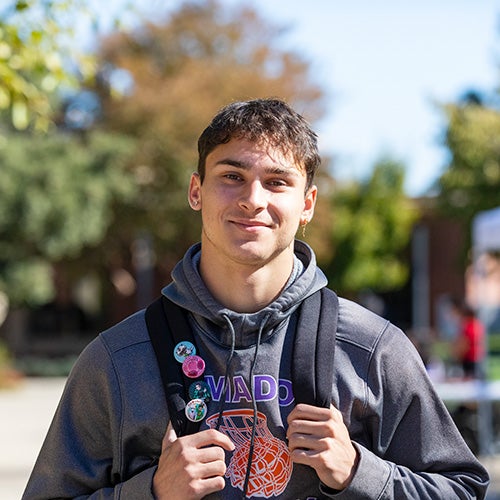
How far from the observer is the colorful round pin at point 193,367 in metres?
2.33

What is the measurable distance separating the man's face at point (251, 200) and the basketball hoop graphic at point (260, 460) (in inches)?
14.7

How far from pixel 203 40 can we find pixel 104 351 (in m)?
31.4

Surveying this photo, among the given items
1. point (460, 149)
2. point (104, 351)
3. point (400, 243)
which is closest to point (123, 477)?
point (104, 351)

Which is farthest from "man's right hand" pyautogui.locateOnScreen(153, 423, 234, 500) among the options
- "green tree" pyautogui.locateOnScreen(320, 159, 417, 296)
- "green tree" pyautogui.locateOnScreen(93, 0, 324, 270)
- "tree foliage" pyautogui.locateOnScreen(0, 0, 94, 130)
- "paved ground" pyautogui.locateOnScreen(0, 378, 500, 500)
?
"green tree" pyautogui.locateOnScreen(320, 159, 417, 296)

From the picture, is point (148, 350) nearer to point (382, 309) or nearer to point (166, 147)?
point (166, 147)

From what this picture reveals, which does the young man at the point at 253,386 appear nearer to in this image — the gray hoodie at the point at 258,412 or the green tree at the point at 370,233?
the gray hoodie at the point at 258,412

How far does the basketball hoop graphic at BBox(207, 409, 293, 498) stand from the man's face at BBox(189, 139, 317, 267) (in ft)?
1.22

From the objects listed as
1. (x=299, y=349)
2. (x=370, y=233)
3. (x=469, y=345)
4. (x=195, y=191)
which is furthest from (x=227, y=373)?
(x=370, y=233)

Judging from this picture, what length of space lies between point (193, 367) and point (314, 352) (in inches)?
10.8

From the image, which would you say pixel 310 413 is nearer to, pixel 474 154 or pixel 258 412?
pixel 258 412

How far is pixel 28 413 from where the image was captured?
58.2 ft

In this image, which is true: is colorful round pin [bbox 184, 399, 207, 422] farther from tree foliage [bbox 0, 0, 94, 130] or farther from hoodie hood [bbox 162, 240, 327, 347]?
tree foliage [bbox 0, 0, 94, 130]

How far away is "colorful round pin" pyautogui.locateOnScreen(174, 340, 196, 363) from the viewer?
234 centimetres

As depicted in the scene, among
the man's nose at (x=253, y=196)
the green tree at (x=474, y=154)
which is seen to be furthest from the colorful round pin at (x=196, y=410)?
the green tree at (x=474, y=154)
